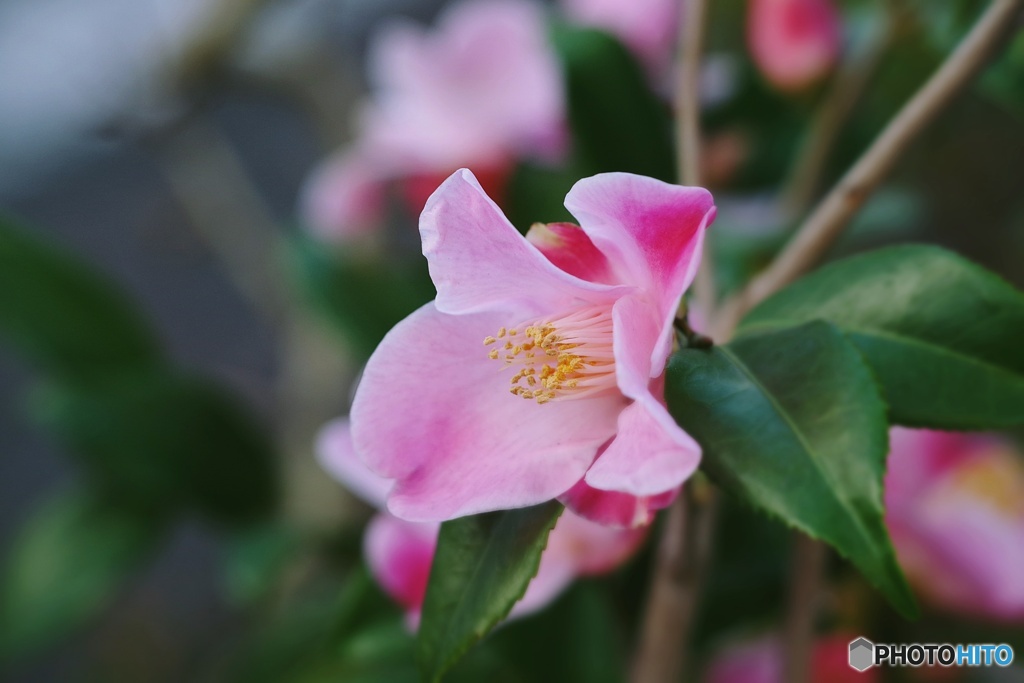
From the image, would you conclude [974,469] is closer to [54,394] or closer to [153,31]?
[54,394]

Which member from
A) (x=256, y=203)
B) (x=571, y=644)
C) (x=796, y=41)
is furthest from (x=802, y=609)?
(x=256, y=203)

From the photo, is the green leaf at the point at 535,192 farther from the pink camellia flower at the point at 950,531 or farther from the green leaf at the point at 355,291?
the pink camellia flower at the point at 950,531

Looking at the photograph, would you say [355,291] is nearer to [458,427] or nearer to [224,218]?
[458,427]

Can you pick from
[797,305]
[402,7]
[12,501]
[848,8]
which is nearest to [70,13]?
[402,7]

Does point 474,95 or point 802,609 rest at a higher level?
point 474,95

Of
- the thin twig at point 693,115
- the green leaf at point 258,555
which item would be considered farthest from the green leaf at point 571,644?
the green leaf at point 258,555

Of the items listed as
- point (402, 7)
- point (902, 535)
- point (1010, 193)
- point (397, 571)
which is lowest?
point (1010, 193)
